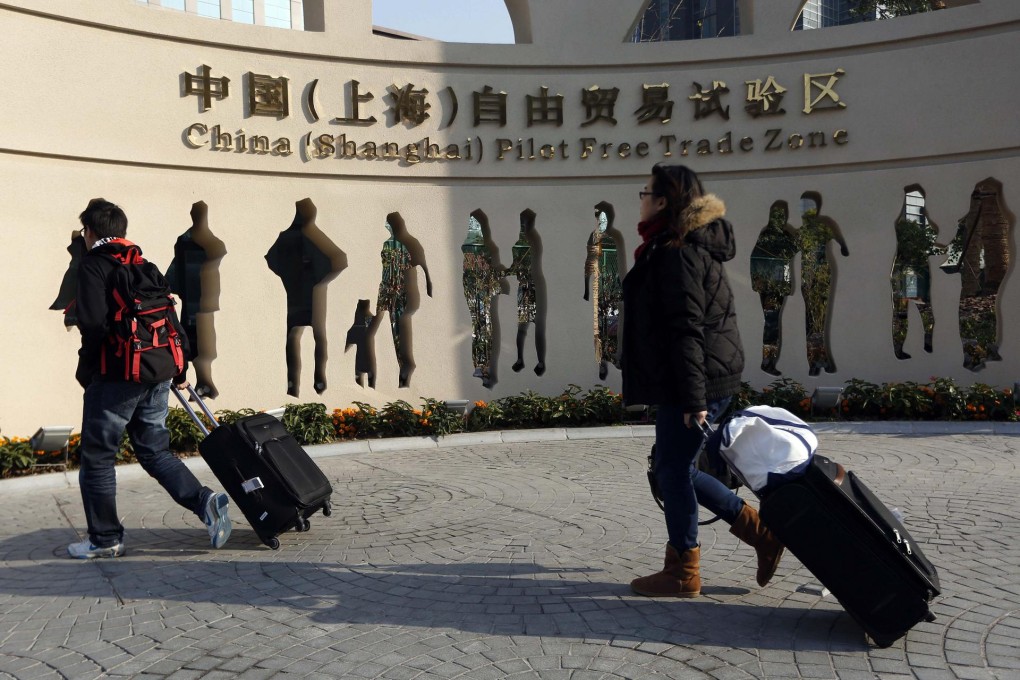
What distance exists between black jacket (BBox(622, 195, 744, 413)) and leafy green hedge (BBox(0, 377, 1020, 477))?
6.22 m

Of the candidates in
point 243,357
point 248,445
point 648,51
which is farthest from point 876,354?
point 248,445

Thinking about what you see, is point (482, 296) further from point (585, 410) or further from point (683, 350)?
point (683, 350)

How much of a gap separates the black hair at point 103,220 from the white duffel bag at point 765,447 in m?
3.59

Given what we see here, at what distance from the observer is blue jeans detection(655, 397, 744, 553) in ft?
13.8

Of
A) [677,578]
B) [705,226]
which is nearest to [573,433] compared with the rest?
[677,578]

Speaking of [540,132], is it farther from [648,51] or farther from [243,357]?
[243,357]

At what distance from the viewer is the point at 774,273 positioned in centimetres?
1988

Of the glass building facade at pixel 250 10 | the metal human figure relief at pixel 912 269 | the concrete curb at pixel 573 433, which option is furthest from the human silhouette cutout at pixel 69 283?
the glass building facade at pixel 250 10

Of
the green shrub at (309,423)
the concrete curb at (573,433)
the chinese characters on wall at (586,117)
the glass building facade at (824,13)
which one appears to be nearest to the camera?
the concrete curb at (573,433)

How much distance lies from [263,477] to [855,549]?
333cm

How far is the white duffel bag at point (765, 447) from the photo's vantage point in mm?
3852

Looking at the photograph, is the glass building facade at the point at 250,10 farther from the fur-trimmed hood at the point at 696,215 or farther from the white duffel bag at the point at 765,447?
the white duffel bag at the point at 765,447

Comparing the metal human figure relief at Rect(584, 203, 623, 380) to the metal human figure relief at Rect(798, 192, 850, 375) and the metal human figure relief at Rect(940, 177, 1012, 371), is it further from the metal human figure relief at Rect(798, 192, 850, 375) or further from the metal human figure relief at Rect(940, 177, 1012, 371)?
the metal human figure relief at Rect(940, 177, 1012, 371)

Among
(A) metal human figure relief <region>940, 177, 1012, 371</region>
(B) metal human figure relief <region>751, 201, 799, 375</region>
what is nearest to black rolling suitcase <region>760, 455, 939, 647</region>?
(B) metal human figure relief <region>751, 201, 799, 375</region>
